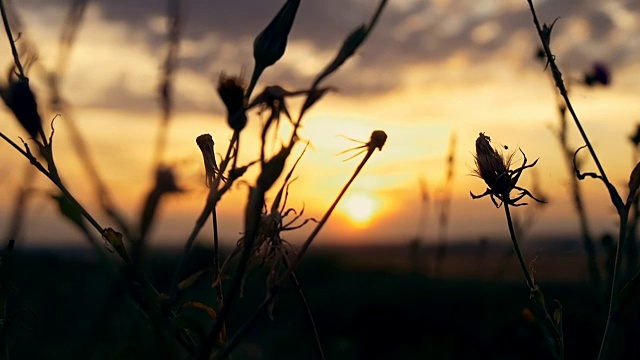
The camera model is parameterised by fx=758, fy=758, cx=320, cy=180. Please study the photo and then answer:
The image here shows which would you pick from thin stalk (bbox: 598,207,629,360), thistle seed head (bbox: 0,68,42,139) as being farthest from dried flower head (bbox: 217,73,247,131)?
thin stalk (bbox: 598,207,629,360)

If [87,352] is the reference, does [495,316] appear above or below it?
above

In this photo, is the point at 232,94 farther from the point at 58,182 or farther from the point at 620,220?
the point at 620,220

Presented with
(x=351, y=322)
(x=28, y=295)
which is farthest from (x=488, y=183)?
(x=28, y=295)

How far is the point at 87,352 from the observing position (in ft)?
1.18

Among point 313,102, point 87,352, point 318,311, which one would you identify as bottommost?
point 87,352

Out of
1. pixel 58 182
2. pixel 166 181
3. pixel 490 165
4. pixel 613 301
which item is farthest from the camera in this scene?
pixel 490 165

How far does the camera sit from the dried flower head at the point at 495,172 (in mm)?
679

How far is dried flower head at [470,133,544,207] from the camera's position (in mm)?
679

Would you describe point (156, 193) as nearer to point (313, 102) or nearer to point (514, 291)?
point (313, 102)

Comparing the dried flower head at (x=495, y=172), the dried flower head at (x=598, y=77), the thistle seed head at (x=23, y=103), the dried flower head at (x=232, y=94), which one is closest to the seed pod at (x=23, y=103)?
the thistle seed head at (x=23, y=103)

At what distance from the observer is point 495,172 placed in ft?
2.25

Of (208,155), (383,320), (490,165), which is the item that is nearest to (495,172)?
(490,165)

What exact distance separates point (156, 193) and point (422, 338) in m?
4.14

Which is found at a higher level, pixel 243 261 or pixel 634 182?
pixel 634 182
